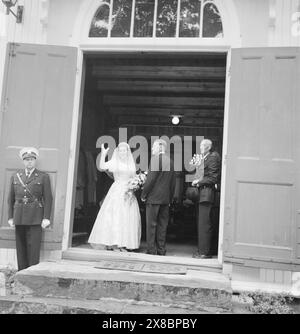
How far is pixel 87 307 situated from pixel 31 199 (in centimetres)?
166

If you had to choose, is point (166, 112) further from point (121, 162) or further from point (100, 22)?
point (100, 22)

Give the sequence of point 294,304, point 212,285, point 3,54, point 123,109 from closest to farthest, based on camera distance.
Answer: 1. point 212,285
2. point 294,304
3. point 3,54
4. point 123,109

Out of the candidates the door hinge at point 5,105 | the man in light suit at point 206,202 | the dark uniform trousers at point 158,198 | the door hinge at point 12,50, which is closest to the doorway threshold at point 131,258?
the man in light suit at point 206,202

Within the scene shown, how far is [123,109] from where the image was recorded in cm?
1064

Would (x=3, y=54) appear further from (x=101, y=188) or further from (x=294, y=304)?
→ (x=294, y=304)

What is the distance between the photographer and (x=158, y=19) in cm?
530

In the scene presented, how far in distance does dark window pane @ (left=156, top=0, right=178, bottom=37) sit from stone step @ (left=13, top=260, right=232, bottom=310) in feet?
10.1

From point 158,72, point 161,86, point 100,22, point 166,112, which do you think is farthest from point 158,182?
point 166,112

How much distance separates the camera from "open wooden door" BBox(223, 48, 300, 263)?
4625 millimetres

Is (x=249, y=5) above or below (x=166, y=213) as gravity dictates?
above

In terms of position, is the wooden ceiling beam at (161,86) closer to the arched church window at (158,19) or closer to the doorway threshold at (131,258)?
the arched church window at (158,19)

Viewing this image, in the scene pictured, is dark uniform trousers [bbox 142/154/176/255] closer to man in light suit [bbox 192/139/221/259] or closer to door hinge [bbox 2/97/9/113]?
man in light suit [bbox 192/139/221/259]

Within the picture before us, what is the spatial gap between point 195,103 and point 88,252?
580cm
